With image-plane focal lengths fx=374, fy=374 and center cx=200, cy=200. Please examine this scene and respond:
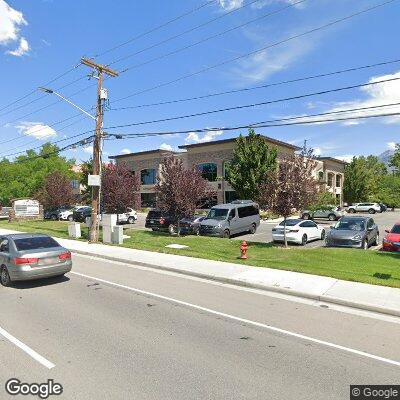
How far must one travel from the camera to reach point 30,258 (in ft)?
35.5

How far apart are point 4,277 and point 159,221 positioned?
1563 centimetres

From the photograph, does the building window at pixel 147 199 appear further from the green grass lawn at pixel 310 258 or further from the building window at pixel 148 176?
the green grass lawn at pixel 310 258

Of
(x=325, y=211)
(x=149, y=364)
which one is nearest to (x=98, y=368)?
(x=149, y=364)

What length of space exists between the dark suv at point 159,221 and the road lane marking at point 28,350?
1917 cm

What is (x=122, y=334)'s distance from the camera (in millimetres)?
7004

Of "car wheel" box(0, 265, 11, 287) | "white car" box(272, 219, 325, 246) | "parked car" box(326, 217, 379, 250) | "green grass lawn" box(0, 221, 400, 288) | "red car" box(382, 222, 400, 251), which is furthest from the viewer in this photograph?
"white car" box(272, 219, 325, 246)

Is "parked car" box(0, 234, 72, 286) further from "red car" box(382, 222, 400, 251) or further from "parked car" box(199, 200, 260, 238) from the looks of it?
"red car" box(382, 222, 400, 251)

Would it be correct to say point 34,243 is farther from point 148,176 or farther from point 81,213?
point 148,176

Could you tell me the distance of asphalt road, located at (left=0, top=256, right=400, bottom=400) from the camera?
16.6ft

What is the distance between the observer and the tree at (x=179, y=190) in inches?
850

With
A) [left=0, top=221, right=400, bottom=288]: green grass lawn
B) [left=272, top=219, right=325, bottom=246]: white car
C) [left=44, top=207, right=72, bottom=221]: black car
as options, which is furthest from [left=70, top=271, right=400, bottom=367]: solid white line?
[left=44, top=207, right=72, bottom=221]: black car

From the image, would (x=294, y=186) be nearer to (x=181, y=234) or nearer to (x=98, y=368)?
(x=181, y=234)

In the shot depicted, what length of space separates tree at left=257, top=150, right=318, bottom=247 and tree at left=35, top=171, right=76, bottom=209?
2862cm

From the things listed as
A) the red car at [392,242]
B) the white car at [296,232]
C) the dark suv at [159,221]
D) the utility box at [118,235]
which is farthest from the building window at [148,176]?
the red car at [392,242]
